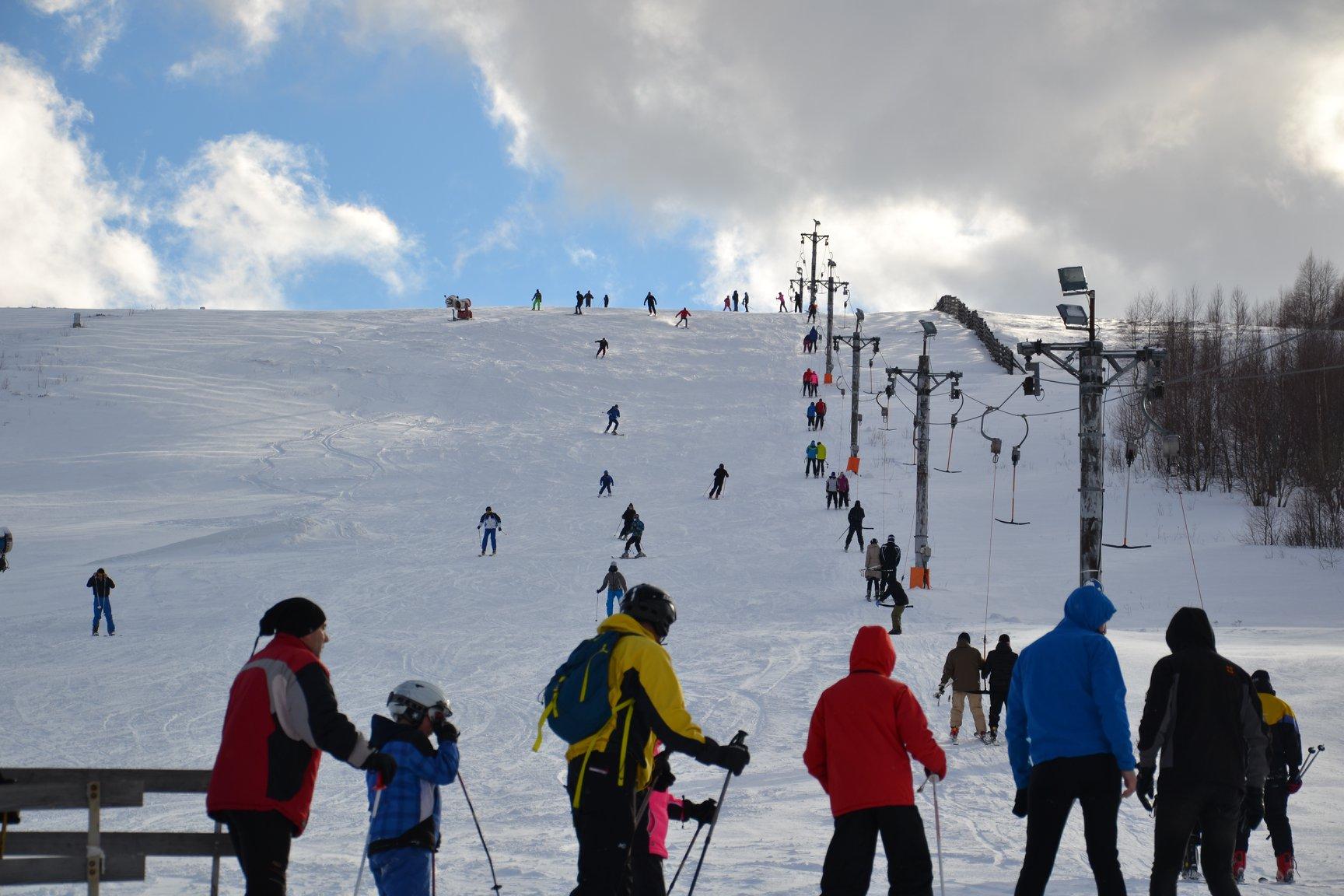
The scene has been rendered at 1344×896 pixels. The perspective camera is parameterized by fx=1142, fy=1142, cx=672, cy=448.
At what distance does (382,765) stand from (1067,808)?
313cm

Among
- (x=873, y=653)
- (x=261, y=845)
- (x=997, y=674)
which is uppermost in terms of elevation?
(x=873, y=653)

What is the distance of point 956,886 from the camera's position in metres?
6.62

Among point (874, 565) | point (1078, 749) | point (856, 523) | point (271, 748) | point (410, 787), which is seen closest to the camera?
point (271, 748)

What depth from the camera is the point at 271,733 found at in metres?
4.46

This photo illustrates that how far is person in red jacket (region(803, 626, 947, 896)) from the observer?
4.84 m

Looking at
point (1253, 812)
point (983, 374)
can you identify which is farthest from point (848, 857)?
point (983, 374)

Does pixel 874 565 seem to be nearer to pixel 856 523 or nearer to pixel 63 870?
pixel 856 523

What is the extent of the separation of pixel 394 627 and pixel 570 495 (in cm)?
1349

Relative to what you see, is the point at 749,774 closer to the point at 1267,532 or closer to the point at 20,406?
the point at 1267,532

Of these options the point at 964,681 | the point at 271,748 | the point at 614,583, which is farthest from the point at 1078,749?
the point at 614,583

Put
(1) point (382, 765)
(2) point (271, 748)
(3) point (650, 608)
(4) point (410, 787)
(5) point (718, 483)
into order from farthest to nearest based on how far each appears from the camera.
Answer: (5) point (718, 483) < (4) point (410, 787) < (3) point (650, 608) < (1) point (382, 765) < (2) point (271, 748)

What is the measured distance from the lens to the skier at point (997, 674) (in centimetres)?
1206

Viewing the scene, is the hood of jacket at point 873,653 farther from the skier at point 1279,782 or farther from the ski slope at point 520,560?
the skier at point 1279,782

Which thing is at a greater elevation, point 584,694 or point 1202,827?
point 584,694
